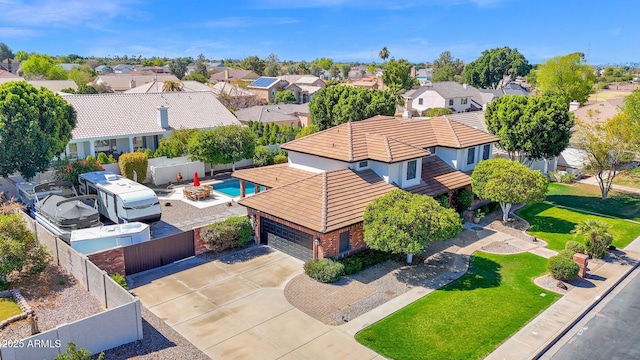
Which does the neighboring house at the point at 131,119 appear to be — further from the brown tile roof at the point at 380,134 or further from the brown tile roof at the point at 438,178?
the brown tile roof at the point at 438,178

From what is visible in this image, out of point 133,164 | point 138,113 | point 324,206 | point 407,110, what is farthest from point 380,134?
point 138,113

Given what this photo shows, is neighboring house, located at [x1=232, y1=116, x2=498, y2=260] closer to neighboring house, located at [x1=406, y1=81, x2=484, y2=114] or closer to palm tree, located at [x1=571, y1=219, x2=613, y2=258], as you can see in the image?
palm tree, located at [x1=571, y1=219, x2=613, y2=258]

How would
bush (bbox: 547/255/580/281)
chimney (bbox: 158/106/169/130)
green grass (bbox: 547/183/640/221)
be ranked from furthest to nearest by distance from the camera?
chimney (bbox: 158/106/169/130), green grass (bbox: 547/183/640/221), bush (bbox: 547/255/580/281)

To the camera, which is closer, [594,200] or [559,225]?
[559,225]

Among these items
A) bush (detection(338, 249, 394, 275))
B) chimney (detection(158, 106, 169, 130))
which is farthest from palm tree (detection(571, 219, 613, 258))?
chimney (detection(158, 106, 169, 130))

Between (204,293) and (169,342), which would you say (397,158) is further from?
(169,342)

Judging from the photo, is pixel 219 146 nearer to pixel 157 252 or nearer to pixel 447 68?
pixel 157 252

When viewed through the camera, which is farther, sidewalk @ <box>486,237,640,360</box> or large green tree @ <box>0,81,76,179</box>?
large green tree @ <box>0,81,76,179</box>

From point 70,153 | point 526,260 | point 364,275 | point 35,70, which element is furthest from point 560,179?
point 35,70
